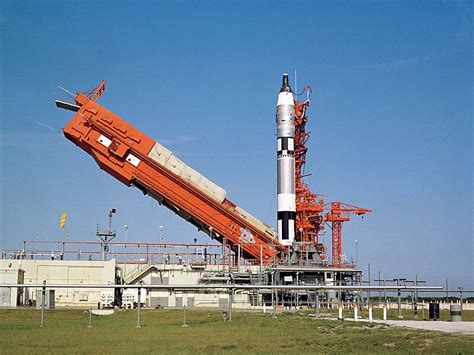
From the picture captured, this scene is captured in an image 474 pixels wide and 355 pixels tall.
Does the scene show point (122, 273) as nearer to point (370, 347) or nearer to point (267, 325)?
point (267, 325)

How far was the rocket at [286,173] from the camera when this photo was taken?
61625 millimetres

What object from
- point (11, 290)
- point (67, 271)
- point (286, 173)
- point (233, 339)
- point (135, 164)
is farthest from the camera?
point (286, 173)

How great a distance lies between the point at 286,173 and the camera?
61812 mm

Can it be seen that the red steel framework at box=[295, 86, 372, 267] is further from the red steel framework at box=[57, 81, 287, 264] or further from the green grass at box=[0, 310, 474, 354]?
the green grass at box=[0, 310, 474, 354]

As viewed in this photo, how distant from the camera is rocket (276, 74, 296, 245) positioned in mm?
61625

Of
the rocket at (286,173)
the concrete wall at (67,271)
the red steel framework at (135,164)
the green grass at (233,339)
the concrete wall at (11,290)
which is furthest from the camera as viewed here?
the rocket at (286,173)

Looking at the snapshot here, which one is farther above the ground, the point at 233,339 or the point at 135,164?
the point at 135,164

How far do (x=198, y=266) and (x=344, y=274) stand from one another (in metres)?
13.6

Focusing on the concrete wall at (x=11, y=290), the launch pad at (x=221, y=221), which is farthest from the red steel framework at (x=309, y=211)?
the concrete wall at (x=11, y=290)

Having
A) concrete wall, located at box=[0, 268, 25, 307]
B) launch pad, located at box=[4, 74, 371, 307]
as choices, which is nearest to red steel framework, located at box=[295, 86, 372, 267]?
launch pad, located at box=[4, 74, 371, 307]

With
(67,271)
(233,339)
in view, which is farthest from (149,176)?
(233,339)

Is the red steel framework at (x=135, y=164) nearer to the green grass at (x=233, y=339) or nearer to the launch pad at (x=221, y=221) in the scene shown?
the launch pad at (x=221, y=221)

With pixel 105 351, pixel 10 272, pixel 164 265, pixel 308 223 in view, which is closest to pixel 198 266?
pixel 164 265

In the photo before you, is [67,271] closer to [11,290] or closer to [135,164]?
[11,290]
